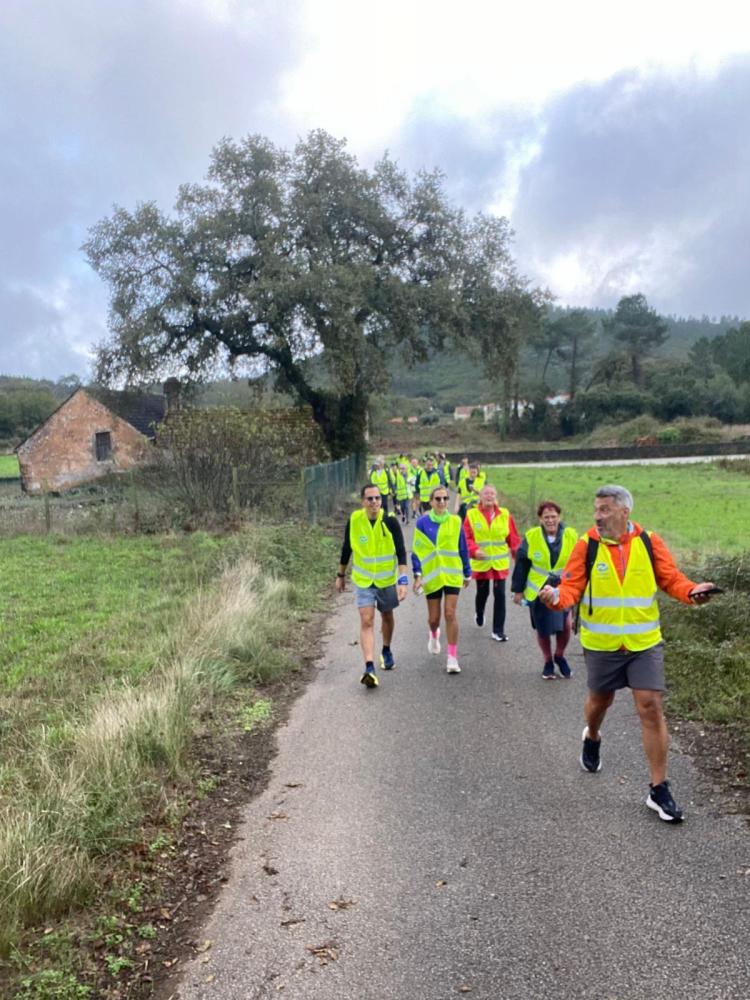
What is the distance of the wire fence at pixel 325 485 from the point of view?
20.3 metres

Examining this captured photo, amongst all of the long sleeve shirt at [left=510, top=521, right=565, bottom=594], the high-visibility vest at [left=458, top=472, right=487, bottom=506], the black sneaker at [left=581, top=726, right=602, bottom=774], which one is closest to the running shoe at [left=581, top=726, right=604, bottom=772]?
the black sneaker at [left=581, top=726, right=602, bottom=774]

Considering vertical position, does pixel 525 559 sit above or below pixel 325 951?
above

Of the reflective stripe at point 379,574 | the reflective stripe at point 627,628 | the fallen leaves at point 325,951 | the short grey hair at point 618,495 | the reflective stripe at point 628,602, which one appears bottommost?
the fallen leaves at point 325,951

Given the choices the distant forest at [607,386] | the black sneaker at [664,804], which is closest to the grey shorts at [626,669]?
the black sneaker at [664,804]

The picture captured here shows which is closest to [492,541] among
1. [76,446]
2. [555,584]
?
[555,584]

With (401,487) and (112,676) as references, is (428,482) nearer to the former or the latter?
(401,487)

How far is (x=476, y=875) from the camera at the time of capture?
4.02 meters

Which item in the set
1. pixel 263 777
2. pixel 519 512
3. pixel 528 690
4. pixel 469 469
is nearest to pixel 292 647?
pixel 528 690

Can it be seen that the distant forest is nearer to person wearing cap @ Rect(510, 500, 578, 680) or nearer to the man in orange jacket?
person wearing cap @ Rect(510, 500, 578, 680)

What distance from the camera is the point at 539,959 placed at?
332cm

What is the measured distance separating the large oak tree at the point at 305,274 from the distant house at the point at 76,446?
14676mm

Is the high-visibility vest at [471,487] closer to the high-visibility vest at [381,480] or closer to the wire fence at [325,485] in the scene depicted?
the high-visibility vest at [381,480]

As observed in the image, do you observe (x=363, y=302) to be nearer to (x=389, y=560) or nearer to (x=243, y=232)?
(x=243, y=232)

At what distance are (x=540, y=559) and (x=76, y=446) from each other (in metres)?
41.7
